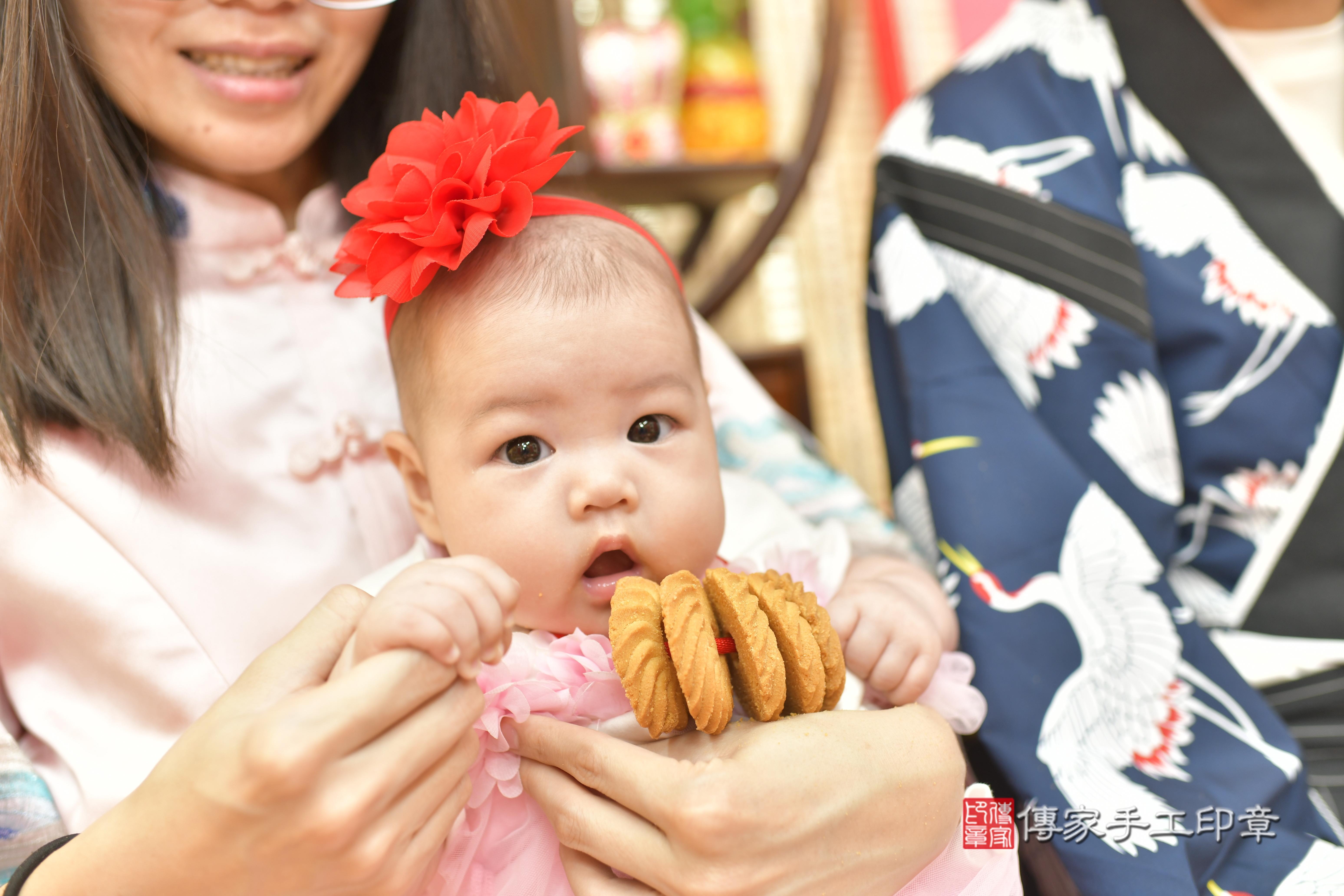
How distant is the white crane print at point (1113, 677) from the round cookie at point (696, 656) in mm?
430

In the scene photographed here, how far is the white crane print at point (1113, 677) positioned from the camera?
948mm

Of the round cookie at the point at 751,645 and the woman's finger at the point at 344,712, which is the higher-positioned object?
the woman's finger at the point at 344,712

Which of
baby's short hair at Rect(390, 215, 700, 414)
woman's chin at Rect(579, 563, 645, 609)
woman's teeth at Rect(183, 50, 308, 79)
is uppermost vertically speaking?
woman's teeth at Rect(183, 50, 308, 79)

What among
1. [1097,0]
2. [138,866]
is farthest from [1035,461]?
[138,866]

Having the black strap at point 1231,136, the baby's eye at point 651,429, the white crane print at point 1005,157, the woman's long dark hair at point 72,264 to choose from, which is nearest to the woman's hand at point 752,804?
the baby's eye at point 651,429

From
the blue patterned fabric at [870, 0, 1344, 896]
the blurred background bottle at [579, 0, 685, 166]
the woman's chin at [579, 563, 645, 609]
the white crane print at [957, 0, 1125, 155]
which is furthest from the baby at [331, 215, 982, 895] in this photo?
the blurred background bottle at [579, 0, 685, 166]

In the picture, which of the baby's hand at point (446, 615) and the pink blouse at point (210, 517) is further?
the pink blouse at point (210, 517)

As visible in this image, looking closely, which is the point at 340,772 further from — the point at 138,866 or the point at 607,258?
the point at 607,258

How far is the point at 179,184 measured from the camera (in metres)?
1.01

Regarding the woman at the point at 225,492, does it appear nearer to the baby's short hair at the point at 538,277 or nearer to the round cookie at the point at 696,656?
the round cookie at the point at 696,656

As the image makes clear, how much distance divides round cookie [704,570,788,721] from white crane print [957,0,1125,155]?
2.78 feet

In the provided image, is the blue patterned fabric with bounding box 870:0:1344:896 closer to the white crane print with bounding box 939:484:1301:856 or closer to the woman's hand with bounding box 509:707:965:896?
the white crane print with bounding box 939:484:1301:856

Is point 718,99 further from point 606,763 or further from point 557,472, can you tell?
point 606,763

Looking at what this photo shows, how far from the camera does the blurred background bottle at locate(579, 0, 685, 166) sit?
1.91 meters
